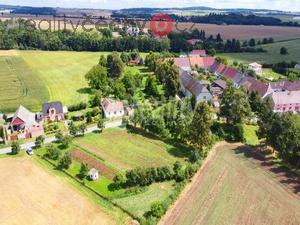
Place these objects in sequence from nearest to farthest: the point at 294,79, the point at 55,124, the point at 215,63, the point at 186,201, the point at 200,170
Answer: the point at 186,201 < the point at 200,170 < the point at 55,124 < the point at 294,79 < the point at 215,63

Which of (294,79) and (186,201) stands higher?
(294,79)

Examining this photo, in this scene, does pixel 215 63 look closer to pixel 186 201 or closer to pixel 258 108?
pixel 258 108

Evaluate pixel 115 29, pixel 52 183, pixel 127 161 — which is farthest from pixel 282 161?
pixel 115 29

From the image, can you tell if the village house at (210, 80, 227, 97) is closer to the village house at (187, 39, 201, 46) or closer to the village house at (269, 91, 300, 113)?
the village house at (269, 91, 300, 113)

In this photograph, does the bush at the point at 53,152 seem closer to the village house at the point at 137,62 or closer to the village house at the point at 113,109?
the village house at the point at 113,109

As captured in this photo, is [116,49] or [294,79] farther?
[116,49]

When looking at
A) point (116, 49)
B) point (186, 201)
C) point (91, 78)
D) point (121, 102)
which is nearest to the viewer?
point (186, 201)

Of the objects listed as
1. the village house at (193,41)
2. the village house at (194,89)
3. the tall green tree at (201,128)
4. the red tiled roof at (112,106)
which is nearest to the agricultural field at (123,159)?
the tall green tree at (201,128)

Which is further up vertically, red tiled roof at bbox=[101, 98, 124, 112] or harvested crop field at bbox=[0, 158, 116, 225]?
red tiled roof at bbox=[101, 98, 124, 112]

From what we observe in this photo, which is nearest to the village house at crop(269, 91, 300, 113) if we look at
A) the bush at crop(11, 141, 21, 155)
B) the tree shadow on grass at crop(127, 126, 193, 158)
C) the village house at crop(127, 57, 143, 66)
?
the tree shadow on grass at crop(127, 126, 193, 158)
